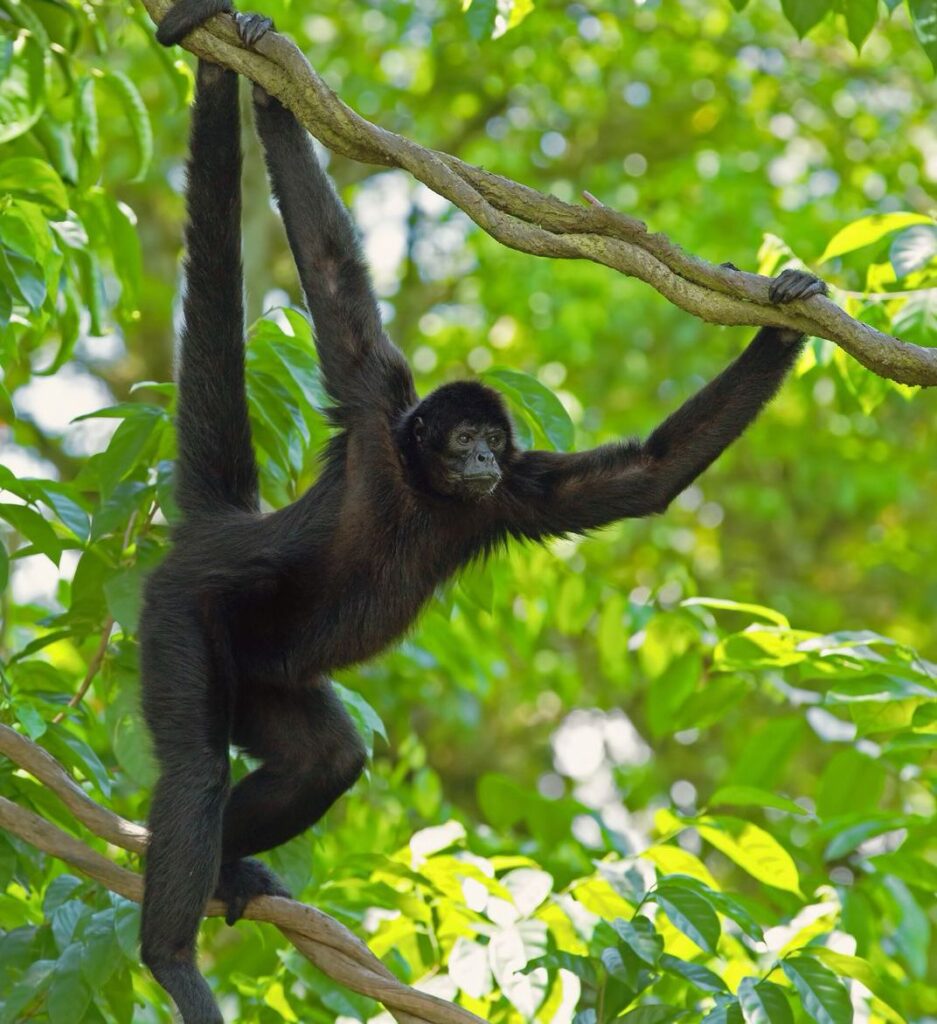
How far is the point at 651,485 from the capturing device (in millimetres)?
4555

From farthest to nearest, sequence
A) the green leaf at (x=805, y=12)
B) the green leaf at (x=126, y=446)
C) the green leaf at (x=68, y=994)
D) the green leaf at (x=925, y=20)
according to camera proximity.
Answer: the green leaf at (x=126, y=446) → the green leaf at (x=805, y=12) → the green leaf at (x=925, y=20) → the green leaf at (x=68, y=994)

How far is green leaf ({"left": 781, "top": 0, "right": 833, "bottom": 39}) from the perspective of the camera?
13.8ft

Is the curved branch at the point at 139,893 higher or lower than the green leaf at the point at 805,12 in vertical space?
lower

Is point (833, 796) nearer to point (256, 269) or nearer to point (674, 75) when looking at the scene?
point (256, 269)

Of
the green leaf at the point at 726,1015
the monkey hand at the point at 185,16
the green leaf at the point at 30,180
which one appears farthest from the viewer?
the green leaf at the point at 30,180

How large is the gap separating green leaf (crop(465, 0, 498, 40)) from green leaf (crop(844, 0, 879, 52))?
3.74ft

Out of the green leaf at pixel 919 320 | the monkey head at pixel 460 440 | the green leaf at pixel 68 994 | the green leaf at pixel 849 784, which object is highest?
the green leaf at pixel 919 320

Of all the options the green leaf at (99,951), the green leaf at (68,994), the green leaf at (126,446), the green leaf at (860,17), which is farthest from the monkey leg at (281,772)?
the green leaf at (860,17)

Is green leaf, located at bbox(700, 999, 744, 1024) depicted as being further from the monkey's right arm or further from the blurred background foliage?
the monkey's right arm

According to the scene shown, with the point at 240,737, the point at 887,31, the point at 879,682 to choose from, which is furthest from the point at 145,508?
the point at 887,31

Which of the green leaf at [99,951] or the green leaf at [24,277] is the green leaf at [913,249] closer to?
Result: the green leaf at [24,277]

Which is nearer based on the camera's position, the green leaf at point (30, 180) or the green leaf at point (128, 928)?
the green leaf at point (128, 928)

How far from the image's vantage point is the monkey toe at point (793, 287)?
134 inches

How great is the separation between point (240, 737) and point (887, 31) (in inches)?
412
